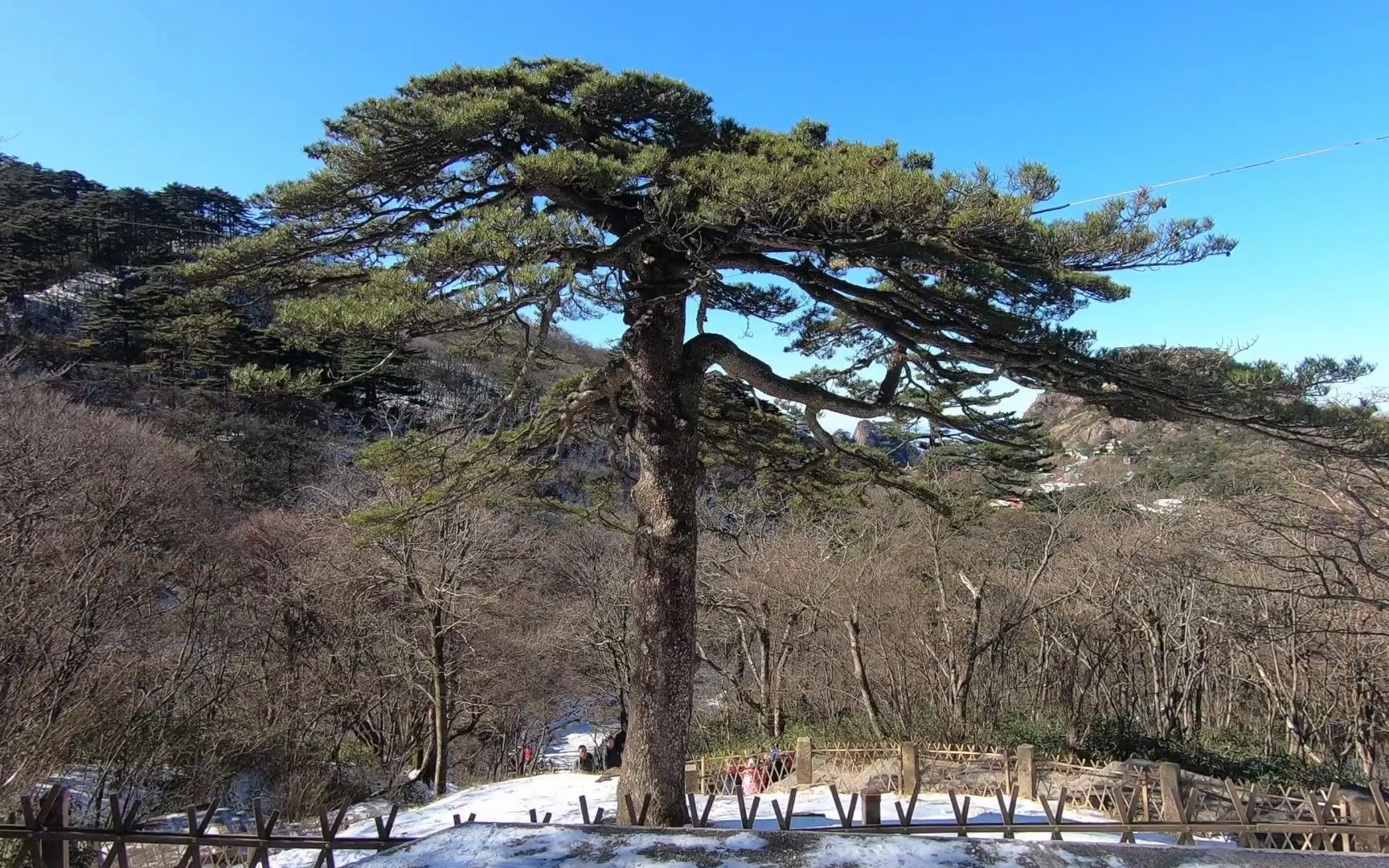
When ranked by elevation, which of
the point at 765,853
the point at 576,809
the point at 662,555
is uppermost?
the point at 662,555

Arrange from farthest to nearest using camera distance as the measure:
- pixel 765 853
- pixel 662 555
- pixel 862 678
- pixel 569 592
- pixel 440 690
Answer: pixel 569 592 < pixel 440 690 < pixel 862 678 < pixel 662 555 < pixel 765 853

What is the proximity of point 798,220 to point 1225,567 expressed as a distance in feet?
41.4

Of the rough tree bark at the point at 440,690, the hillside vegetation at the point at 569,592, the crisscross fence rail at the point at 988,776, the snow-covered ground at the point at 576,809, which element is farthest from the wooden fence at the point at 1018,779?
the rough tree bark at the point at 440,690

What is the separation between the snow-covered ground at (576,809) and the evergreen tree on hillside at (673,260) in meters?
3.32

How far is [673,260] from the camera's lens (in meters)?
5.95

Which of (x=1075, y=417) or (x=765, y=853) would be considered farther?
(x=1075, y=417)

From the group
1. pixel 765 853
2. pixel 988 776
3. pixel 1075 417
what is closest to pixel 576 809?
pixel 988 776

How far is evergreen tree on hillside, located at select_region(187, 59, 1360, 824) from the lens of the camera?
443cm

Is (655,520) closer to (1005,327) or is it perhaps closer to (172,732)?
(1005,327)

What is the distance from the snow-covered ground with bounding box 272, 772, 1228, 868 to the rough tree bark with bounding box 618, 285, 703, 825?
1280mm

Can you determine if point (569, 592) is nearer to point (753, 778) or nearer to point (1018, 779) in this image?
point (753, 778)

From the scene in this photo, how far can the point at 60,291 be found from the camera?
103ft

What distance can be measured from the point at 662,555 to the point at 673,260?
2270mm

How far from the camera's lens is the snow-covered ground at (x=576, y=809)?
25.3 feet
